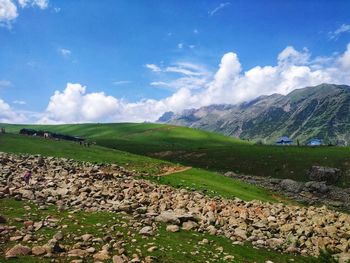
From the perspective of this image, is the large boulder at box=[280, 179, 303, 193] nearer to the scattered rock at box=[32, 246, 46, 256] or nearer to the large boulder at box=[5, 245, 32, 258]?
the scattered rock at box=[32, 246, 46, 256]

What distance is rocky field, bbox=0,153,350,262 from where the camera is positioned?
2153 cm

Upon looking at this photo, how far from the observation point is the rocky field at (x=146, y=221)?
21.5m

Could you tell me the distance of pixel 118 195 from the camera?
117 feet

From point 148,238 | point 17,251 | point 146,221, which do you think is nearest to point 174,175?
point 146,221

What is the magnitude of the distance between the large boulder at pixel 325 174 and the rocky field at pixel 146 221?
58374mm

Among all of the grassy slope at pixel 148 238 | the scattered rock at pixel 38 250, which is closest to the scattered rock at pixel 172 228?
the grassy slope at pixel 148 238

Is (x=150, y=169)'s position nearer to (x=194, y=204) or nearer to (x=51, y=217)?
(x=194, y=204)

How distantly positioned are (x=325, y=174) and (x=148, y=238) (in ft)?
267

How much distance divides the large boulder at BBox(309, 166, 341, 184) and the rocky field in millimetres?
58374

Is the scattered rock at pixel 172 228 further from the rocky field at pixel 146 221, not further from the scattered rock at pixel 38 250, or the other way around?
the scattered rock at pixel 38 250

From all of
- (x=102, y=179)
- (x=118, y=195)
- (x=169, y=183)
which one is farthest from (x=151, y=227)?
(x=169, y=183)

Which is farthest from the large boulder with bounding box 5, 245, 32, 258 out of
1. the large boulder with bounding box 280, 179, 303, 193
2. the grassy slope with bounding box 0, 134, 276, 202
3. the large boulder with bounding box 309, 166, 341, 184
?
the large boulder with bounding box 309, 166, 341, 184

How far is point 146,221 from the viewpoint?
27.8m

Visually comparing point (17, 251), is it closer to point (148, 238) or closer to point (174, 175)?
point (148, 238)
